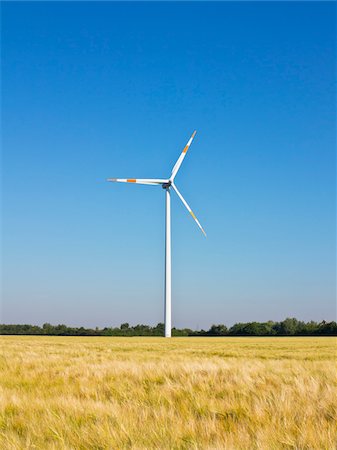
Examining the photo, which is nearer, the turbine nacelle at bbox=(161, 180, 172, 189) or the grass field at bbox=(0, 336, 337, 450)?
the grass field at bbox=(0, 336, 337, 450)

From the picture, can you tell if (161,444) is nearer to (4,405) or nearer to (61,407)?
(61,407)

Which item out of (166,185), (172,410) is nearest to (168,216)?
(166,185)

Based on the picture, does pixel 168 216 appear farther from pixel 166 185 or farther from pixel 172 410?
pixel 172 410

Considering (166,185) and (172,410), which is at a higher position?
(166,185)

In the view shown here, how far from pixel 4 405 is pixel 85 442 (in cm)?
220

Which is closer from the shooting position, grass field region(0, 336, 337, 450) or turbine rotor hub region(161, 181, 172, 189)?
grass field region(0, 336, 337, 450)

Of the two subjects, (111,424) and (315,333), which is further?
(315,333)

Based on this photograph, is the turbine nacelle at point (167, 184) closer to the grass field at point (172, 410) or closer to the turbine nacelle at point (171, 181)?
the turbine nacelle at point (171, 181)

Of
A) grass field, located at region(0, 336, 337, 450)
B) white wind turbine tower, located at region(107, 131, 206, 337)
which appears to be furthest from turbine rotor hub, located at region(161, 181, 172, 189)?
grass field, located at region(0, 336, 337, 450)

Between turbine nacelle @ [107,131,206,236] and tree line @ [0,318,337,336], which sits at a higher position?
turbine nacelle @ [107,131,206,236]

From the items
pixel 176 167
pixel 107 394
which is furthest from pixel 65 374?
pixel 176 167

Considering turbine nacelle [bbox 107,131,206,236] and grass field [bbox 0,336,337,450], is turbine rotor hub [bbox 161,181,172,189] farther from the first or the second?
grass field [bbox 0,336,337,450]

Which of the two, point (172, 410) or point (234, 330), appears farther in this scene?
point (234, 330)

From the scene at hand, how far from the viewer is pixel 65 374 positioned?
9828 millimetres
